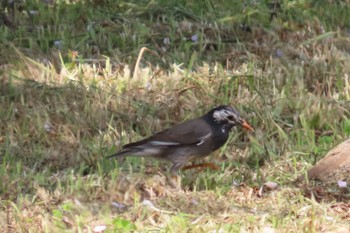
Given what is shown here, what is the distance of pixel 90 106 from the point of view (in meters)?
9.35

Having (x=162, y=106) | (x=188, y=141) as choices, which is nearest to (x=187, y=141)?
(x=188, y=141)

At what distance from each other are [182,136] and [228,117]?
410mm

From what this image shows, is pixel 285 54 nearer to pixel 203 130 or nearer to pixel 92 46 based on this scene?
pixel 92 46

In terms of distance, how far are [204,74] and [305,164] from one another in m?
2.01

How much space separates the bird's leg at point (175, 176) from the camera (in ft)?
25.8

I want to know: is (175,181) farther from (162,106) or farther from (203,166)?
(162,106)

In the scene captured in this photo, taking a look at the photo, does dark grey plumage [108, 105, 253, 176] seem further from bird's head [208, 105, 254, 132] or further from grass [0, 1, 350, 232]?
grass [0, 1, 350, 232]

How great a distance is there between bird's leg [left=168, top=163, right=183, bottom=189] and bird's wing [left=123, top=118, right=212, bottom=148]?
161 mm

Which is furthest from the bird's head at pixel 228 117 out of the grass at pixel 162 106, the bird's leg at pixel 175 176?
the bird's leg at pixel 175 176

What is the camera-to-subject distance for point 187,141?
8172mm

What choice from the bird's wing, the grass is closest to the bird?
the bird's wing

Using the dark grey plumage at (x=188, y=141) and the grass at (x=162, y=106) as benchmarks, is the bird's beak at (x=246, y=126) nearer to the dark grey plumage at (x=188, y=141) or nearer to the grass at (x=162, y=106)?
the dark grey plumage at (x=188, y=141)

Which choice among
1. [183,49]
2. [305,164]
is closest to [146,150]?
[305,164]

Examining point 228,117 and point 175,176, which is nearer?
point 175,176
